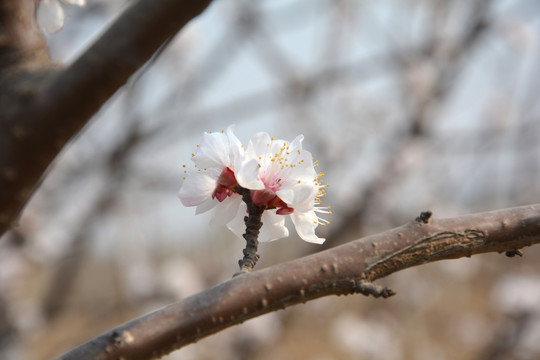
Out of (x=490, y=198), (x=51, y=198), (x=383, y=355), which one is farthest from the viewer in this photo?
(x=383, y=355)

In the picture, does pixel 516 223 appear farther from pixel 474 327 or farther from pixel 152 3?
pixel 474 327

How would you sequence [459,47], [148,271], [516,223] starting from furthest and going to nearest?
[148,271] → [459,47] → [516,223]

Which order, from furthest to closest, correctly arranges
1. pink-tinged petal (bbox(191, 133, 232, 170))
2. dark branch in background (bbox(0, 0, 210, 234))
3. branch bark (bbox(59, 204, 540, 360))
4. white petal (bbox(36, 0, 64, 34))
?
white petal (bbox(36, 0, 64, 34)), pink-tinged petal (bbox(191, 133, 232, 170)), dark branch in background (bbox(0, 0, 210, 234)), branch bark (bbox(59, 204, 540, 360))

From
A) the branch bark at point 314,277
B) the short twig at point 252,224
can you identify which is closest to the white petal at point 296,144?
the short twig at point 252,224

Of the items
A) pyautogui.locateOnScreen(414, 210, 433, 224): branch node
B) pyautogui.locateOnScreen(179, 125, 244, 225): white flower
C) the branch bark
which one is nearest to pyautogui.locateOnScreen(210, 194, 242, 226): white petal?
pyautogui.locateOnScreen(179, 125, 244, 225): white flower

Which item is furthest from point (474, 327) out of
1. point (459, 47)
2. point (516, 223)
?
point (516, 223)

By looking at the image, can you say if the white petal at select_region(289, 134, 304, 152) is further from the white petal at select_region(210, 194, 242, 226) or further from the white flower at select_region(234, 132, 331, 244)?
the white petal at select_region(210, 194, 242, 226)

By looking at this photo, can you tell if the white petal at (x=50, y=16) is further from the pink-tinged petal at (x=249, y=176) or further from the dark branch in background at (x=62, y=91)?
the pink-tinged petal at (x=249, y=176)
